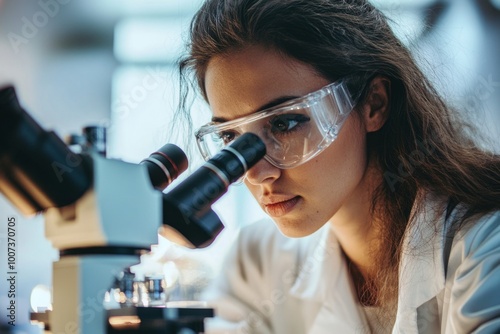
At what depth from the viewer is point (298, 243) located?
2.03 metres

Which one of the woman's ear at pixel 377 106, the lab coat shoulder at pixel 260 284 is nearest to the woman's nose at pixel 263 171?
the woman's ear at pixel 377 106

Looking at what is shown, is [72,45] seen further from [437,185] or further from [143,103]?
[437,185]

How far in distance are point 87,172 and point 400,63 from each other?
3.27 feet


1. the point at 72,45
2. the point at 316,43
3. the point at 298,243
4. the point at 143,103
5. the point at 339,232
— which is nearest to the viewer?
the point at 316,43

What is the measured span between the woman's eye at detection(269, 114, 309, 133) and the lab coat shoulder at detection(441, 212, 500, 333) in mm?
438

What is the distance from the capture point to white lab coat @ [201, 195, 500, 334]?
4.42 feet

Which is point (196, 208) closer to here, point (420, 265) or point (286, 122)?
point (286, 122)

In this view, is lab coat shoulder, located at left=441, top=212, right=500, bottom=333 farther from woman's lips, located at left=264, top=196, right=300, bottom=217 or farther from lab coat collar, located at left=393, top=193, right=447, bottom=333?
woman's lips, located at left=264, top=196, right=300, bottom=217

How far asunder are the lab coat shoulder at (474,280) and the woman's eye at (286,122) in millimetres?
438

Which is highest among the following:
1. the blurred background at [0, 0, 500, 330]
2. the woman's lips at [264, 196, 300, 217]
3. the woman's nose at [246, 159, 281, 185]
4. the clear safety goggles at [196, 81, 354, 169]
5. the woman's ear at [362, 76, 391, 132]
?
the blurred background at [0, 0, 500, 330]

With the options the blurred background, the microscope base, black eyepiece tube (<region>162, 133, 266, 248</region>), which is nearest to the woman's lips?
black eyepiece tube (<region>162, 133, 266, 248</region>)

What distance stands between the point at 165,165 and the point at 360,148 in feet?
2.34

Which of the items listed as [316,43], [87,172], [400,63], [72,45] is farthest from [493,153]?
[72,45]

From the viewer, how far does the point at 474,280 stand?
1.35 metres
